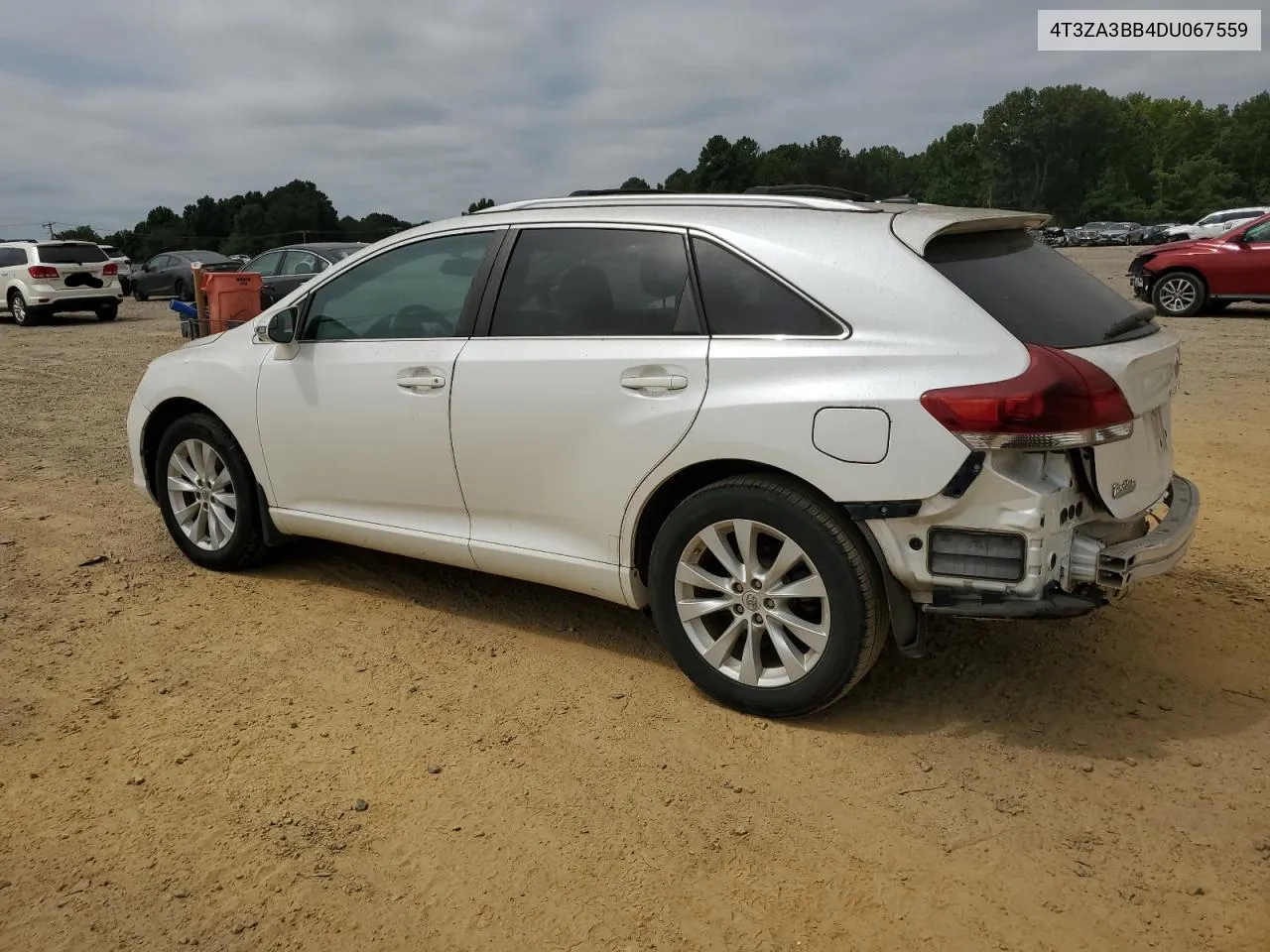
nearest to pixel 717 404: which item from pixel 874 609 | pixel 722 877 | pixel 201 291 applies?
pixel 874 609

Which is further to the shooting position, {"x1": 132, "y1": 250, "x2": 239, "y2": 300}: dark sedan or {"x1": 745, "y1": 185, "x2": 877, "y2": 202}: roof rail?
{"x1": 132, "y1": 250, "x2": 239, "y2": 300}: dark sedan

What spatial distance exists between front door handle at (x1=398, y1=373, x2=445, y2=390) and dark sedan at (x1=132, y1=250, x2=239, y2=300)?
2518cm

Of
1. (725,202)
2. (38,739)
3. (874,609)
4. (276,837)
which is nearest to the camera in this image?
(276,837)

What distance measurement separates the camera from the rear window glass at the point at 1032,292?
3.34m

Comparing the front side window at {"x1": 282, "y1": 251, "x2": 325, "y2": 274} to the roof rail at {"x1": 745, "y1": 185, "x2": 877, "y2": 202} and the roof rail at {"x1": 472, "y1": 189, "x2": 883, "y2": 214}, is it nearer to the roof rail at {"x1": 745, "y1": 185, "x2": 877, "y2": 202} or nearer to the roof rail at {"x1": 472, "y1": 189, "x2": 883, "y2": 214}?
the roof rail at {"x1": 472, "y1": 189, "x2": 883, "y2": 214}

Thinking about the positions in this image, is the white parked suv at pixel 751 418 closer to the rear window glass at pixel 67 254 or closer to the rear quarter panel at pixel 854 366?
the rear quarter panel at pixel 854 366

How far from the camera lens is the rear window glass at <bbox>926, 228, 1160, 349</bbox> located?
11.0ft

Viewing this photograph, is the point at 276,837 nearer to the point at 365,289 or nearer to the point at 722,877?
the point at 722,877

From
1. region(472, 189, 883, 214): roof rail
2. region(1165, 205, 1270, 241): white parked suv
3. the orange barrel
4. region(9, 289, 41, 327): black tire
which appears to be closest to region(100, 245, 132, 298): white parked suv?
region(9, 289, 41, 327): black tire

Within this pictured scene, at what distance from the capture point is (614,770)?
3410 millimetres

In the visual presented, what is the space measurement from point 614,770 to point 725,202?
2.06 meters

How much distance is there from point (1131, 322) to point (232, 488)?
156 inches

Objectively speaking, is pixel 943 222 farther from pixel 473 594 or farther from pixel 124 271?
pixel 124 271

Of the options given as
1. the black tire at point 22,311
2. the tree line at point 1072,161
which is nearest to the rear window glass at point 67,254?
the black tire at point 22,311
